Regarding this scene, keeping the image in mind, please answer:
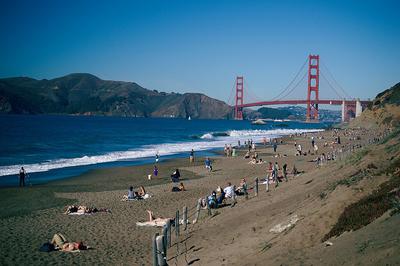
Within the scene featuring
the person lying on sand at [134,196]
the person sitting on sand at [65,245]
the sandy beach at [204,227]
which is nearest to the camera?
the sandy beach at [204,227]

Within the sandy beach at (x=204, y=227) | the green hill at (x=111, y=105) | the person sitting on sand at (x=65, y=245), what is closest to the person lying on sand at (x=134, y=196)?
the sandy beach at (x=204, y=227)

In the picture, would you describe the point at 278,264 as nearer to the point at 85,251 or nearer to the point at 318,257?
the point at 318,257

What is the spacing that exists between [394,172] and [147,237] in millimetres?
6169

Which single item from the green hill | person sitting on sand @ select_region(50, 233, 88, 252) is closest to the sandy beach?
person sitting on sand @ select_region(50, 233, 88, 252)

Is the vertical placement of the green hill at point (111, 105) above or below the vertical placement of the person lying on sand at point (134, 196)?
above

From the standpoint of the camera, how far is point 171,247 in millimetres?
9203

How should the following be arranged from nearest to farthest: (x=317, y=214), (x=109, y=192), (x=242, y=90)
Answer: (x=317, y=214), (x=109, y=192), (x=242, y=90)

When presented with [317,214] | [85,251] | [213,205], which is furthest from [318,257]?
[213,205]

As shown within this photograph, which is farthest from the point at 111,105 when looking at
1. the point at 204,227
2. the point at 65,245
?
the point at 65,245

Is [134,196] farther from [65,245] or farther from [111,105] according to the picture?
[111,105]

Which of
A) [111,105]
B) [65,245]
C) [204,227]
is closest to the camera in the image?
[65,245]

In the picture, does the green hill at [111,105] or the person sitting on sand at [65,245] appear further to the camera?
the green hill at [111,105]

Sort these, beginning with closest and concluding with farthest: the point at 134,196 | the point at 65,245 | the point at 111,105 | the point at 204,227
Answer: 1. the point at 65,245
2. the point at 204,227
3. the point at 134,196
4. the point at 111,105

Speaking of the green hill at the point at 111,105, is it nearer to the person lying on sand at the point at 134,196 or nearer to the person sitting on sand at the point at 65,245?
the person lying on sand at the point at 134,196
